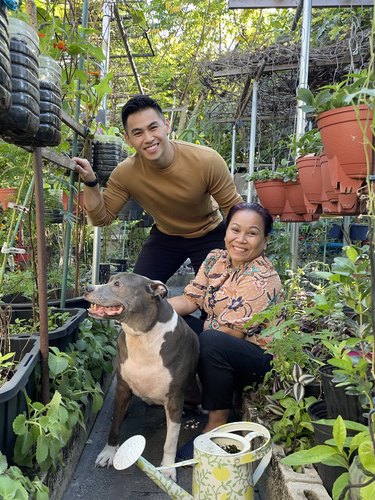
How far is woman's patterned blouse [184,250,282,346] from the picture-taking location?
93.8 inches

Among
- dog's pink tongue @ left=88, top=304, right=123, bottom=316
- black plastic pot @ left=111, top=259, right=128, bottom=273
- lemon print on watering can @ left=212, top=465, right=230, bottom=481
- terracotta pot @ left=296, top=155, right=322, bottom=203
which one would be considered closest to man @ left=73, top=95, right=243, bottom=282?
terracotta pot @ left=296, top=155, right=322, bottom=203

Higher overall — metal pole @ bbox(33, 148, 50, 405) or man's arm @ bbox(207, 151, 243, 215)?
man's arm @ bbox(207, 151, 243, 215)

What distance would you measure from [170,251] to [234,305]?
1090 mm

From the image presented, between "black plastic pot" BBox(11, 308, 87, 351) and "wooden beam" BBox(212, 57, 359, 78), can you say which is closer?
"black plastic pot" BBox(11, 308, 87, 351)

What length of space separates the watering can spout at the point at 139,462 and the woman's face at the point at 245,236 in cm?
127

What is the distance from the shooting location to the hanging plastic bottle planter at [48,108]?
69.1 inches

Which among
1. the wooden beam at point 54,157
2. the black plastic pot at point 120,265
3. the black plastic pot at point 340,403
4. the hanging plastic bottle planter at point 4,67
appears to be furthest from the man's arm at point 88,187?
the black plastic pot at point 120,265

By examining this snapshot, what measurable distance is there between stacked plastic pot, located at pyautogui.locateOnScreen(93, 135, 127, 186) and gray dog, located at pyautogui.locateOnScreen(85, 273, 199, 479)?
1516mm

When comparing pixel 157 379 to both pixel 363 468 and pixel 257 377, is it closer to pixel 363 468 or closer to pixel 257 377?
pixel 257 377

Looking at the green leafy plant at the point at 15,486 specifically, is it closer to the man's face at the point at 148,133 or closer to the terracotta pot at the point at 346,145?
the terracotta pot at the point at 346,145

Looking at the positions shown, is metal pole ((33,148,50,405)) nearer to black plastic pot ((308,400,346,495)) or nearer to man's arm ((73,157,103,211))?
man's arm ((73,157,103,211))

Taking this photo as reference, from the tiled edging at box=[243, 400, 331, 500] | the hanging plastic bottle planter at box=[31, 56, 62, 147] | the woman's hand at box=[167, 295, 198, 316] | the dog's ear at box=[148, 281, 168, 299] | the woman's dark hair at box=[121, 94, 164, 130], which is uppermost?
the woman's dark hair at box=[121, 94, 164, 130]

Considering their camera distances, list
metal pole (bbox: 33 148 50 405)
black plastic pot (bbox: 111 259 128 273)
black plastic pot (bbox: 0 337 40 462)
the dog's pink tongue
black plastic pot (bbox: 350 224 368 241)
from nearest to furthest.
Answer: black plastic pot (bbox: 0 337 40 462) → metal pole (bbox: 33 148 50 405) → the dog's pink tongue → black plastic pot (bbox: 350 224 368 241) → black plastic pot (bbox: 111 259 128 273)

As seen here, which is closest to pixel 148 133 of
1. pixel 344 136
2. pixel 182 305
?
pixel 182 305
